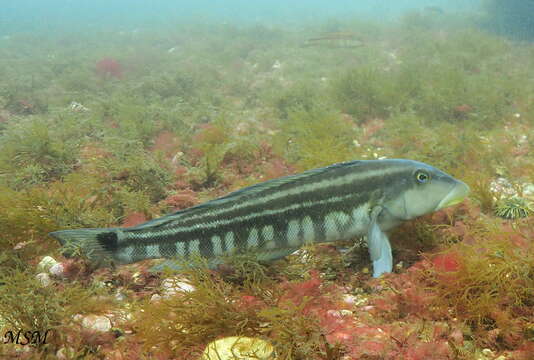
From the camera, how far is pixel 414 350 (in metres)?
2.60

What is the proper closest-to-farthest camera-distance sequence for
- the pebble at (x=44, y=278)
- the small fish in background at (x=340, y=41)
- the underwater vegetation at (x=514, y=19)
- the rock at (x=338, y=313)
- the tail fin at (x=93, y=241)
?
the rock at (x=338, y=313), the tail fin at (x=93, y=241), the pebble at (x=44, y=278), the underwater vegetation at (x=514, y=19), the small fish in background at (x=340, y=41)

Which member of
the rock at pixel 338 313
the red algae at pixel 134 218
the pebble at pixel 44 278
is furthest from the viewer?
the red algae at pixel 134 218

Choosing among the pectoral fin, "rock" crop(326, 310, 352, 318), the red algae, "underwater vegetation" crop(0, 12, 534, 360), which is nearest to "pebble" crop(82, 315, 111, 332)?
"underwater vegetation" crop(0, 12, 534, 360)

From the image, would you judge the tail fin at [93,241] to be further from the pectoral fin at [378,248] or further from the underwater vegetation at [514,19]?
the underwater vegetation at [514,19]

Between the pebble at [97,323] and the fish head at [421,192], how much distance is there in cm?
295

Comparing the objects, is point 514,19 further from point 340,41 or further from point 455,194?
point 455,194

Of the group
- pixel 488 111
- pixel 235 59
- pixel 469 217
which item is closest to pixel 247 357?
pixel 469 217

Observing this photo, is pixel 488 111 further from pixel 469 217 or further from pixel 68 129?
pixel 68 129

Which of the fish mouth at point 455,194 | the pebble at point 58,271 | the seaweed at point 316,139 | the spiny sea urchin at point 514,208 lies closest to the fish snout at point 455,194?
the fish mouth at point 455,194

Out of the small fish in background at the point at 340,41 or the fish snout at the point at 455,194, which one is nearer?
the fish snout at the point at 455,194

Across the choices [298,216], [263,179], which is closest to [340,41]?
[263,179]

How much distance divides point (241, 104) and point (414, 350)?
1192 centimetres

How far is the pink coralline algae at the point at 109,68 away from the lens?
18591mm

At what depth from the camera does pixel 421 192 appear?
364 cm
